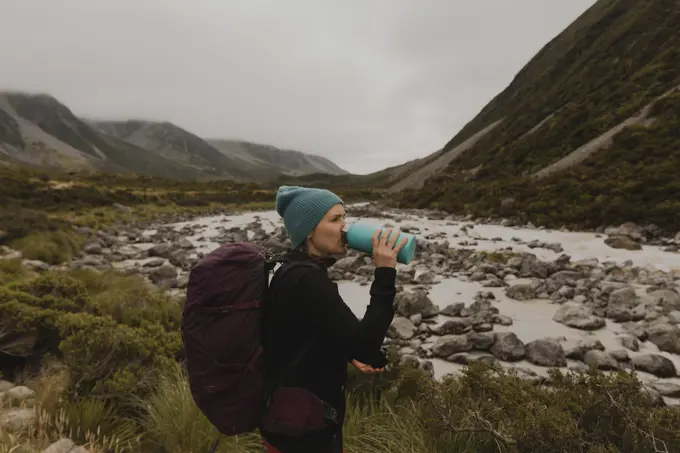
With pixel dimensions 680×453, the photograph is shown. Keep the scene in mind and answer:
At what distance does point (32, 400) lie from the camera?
3.58m

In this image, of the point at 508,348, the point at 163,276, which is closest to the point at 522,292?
the point at 508,348

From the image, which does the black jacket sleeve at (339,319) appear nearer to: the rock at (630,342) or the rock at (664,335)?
the rock at (630,342)

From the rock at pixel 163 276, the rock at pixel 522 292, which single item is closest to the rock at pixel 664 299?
the rock at pixel 522 292

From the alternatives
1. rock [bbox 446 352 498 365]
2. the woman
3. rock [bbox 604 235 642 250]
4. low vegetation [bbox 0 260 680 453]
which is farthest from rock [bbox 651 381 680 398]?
rock [bbox 604 235 642 250]

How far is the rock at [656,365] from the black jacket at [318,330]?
17.8 ft

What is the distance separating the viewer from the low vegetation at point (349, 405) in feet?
8.14

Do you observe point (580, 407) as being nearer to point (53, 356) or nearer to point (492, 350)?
point (492, 350)

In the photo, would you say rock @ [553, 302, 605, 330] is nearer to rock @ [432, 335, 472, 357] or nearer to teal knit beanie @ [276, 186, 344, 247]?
rock @ [432, 335, 472, 357]

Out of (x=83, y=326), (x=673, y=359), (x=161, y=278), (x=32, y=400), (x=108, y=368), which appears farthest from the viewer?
(x=161, y=278)

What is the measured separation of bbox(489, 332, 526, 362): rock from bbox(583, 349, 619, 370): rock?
846 mm

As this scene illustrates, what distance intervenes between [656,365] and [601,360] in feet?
2.06

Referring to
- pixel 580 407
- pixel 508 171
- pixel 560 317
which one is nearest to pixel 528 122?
pixel 508 171

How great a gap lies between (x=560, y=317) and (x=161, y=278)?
1073 centimetres

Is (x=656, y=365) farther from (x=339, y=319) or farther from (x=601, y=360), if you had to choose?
(x=339, y=319)
